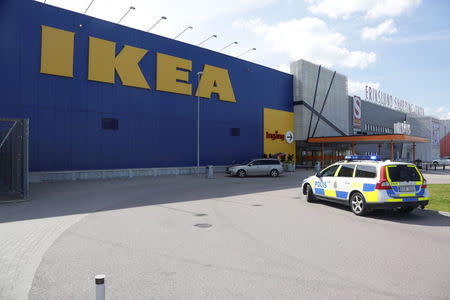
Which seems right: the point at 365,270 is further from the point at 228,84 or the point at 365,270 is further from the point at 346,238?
the point at 228,84

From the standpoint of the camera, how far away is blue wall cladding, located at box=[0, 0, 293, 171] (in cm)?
1991

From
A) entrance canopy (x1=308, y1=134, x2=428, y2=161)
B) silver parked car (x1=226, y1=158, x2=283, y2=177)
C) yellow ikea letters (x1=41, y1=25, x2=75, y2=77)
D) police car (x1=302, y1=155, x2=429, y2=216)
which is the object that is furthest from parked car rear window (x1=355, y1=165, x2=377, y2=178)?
entrance canopy (x1=308, y1=134, x2=428, y2=161)

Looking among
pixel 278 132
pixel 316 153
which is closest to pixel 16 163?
pixel 278 132

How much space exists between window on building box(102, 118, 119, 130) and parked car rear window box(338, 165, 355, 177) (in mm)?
17476

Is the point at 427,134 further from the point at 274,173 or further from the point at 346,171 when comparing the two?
the point at 346,171

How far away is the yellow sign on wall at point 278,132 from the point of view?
3522 cm

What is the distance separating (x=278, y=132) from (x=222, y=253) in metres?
31.6

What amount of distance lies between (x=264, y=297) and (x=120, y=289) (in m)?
1.96

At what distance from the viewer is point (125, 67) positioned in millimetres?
24281

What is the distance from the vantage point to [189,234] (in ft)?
24.9

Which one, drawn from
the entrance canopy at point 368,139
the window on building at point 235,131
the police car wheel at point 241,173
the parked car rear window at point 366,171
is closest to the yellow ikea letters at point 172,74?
the window on building at point 235,131

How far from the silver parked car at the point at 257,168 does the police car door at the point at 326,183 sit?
543 inches

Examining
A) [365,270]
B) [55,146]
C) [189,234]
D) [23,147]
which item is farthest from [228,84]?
[365,270]

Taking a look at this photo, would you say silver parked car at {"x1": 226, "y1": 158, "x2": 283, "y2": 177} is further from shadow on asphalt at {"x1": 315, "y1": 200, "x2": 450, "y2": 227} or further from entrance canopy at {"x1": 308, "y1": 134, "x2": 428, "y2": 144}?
shadow on asphalt at {"x1": 315, "y1": 200, "x2": 450, "y2": 227}
